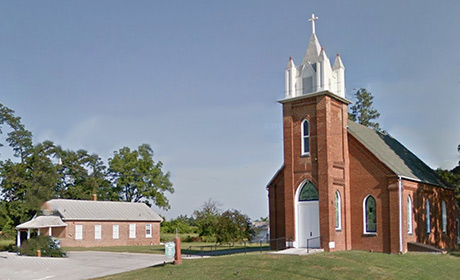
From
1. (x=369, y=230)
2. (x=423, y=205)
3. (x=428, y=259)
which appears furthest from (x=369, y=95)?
(x=428, y=259)

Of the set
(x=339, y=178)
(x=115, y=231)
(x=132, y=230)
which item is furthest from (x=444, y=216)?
(x=115, y=231)

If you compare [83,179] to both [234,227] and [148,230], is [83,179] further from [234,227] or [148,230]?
[234,227]

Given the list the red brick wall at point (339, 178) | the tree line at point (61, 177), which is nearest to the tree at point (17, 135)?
the tree line at point (61, 177)

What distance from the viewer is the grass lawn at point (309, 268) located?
2053 centimetres

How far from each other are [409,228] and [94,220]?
1259 inches

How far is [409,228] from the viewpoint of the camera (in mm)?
30703

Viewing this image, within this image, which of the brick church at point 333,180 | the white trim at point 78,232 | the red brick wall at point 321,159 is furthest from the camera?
the white trim at point 78,232

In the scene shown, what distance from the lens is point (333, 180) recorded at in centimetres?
2934

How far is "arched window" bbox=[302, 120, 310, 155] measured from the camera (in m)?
30.0

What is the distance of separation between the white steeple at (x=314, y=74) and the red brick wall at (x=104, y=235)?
2858 cm

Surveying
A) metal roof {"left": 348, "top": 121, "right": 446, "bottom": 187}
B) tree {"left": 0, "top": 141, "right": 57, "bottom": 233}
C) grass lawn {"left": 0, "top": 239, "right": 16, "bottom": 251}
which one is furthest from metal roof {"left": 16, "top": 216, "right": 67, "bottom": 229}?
metal roof {"left": 348, "top": 121, "right": 446, "bottom": 187}

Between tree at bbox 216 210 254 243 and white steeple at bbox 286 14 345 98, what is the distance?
14808mm

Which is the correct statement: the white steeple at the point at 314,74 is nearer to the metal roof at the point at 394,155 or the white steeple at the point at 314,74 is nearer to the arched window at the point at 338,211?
the metal roof at the point at 394,155

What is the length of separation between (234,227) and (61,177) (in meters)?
18.7
